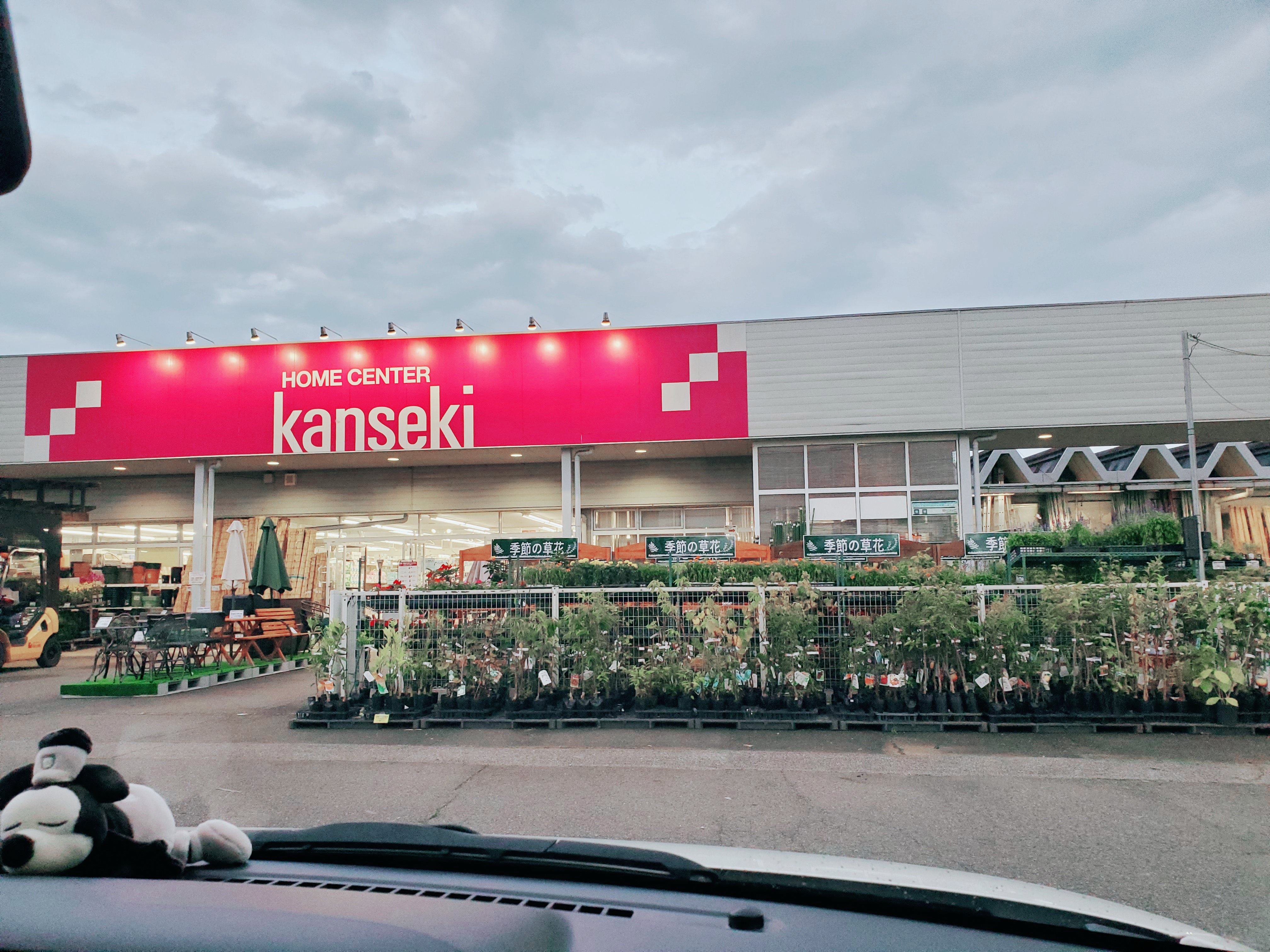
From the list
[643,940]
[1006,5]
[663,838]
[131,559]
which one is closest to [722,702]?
[663,838]

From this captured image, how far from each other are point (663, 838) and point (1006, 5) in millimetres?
5554

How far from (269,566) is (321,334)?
5.28m

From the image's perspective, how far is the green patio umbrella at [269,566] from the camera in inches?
593

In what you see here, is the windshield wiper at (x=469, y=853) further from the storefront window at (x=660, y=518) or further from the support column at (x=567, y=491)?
the storefront window at (x=660, y=518)

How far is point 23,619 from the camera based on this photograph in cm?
1562

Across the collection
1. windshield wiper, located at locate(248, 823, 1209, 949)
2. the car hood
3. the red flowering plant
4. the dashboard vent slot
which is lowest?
the car hood

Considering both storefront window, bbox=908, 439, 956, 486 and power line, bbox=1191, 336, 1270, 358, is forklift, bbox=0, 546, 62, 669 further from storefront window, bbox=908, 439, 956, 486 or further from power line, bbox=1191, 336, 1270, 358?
power line, bbox=1191, 336, 1270, 358

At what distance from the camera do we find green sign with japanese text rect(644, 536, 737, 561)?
31.5ft

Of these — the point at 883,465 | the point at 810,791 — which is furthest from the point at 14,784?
the point at 883,465

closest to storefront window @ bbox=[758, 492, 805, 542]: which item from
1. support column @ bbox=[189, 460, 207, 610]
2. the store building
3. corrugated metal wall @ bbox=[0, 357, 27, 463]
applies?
the store building

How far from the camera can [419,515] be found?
20.3 m

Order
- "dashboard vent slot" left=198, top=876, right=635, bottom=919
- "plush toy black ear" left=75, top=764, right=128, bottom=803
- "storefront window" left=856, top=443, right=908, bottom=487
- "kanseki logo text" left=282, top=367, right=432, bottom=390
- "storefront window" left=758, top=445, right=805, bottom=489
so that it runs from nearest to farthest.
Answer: "dashboard vent slot" left=198, top=876, right=635, bottom=919
"plush toy black ear" left=75, top=764, right=128, bottom=803
"storefront window" left=856, top=443, right=908, bottom=487
"storefront window" left=758, top=445, right=805, bottom=489
"kanseki logo text" left=282, top=367, right=432, bottom=390

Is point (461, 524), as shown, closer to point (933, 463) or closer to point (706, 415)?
point (706, 415)

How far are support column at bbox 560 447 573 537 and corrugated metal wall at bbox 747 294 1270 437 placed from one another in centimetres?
382
